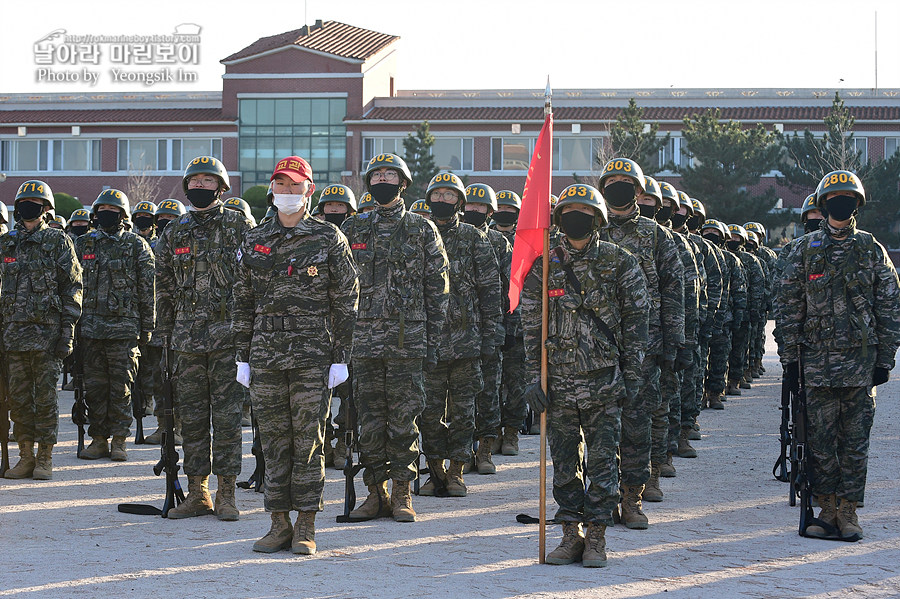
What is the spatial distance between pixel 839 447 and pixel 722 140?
40.2 m

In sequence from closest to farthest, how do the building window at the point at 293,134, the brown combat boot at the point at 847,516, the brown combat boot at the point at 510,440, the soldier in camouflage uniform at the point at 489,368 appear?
the brown combat boot at the point at 847,516 → the soldier in camouflage uniform at the point at 489,368 → the brown combat boot at the point at 510,440 → the building window at the point at 293,134

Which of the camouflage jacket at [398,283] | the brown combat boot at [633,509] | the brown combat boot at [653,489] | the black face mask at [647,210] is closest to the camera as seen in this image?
the brown combat boot at [633,509]

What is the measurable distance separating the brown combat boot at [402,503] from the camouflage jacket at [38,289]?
385 cm

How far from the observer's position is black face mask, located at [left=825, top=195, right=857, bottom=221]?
335 inches

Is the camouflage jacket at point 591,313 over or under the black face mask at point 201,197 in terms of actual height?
under

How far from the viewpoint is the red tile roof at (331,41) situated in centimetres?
5750

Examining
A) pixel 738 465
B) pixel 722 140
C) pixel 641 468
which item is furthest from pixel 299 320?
pixel 722 140

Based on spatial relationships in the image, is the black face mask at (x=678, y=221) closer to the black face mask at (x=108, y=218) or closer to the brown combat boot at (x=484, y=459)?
the brown combat boot at (x=484, y=459)

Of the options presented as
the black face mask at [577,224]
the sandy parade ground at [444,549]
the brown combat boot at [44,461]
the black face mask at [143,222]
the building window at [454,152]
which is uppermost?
the building window at [454,152]

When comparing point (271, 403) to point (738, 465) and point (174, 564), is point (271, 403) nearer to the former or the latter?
point (174, 564)

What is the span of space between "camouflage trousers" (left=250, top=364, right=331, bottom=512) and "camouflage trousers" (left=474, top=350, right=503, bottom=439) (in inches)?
145

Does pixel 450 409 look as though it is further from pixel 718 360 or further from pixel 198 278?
pixel 718 360

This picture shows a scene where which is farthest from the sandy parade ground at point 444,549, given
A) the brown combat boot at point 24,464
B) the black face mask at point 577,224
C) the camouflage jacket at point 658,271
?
the black face mask at point 577,224

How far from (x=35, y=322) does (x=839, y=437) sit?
7.33 m
